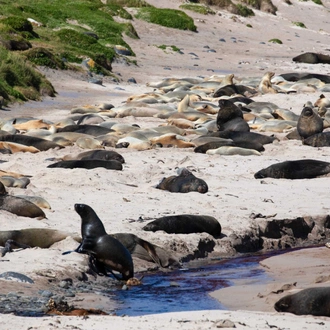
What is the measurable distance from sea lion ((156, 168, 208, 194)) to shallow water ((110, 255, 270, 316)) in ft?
A: 5.06

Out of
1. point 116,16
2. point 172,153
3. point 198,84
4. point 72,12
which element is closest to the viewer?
point 172,153

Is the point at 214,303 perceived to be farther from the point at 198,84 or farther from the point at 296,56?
the point at 296,56

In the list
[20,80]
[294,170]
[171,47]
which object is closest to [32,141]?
[294,170]

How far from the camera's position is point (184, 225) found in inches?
261

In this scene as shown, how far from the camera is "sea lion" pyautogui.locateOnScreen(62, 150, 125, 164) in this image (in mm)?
9586

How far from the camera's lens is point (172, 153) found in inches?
408

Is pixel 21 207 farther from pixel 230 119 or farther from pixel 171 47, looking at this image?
pixel 171 47

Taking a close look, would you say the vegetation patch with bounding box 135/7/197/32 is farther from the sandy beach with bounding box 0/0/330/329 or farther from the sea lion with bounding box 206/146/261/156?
the sea lion with bounding box 206/146/261/156

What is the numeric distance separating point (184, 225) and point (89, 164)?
8.53 feet

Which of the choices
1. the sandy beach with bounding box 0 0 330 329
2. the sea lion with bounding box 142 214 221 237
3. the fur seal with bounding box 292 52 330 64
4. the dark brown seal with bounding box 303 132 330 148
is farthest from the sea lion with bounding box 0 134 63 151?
the fur seal with bounding box 292 52 330 64

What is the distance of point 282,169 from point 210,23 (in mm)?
22459

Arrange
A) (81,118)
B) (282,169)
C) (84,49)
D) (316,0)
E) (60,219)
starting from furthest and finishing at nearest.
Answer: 1. (316,0)
2. (84,49)
3. (81,118)
4. (282,169)
5. (60,219)

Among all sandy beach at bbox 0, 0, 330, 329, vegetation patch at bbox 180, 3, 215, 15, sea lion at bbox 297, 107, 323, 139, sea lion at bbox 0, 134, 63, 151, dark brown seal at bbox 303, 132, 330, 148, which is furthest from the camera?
vegetation patch at bbox 180, 3, 215, 15

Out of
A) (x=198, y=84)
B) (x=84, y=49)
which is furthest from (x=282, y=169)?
(x=84, y=49)
